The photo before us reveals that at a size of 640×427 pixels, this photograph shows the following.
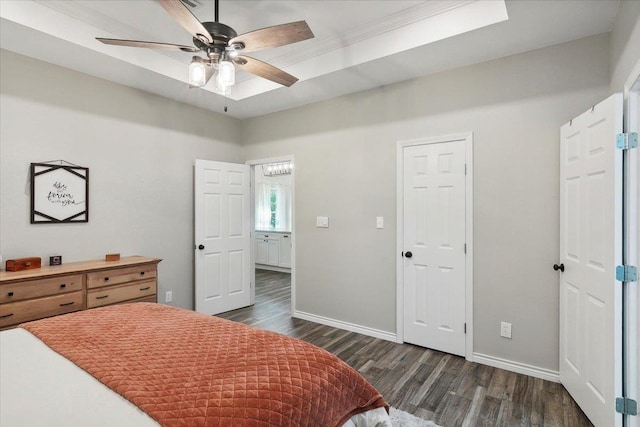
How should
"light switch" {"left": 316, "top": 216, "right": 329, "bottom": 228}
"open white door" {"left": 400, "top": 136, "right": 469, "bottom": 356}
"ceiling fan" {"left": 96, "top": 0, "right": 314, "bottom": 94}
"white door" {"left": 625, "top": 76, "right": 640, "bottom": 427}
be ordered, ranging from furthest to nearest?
"light switch" {"left": 316, "top": 216, "right": 329, "bottom": 228}, "open white door" {"left": 400, "top": 136, "right": 469, "bottom": 356}, "ceiling fan" {"left": 96, "top": 0, "right": 314, "bottom": 94}, "white door" {"left": 625, "top": 76, "right": 640, "bottom": 427}

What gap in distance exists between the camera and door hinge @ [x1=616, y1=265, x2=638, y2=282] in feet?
5.60

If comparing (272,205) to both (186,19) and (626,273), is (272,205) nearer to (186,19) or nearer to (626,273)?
(186,19)

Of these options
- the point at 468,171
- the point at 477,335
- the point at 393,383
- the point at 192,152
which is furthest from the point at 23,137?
the point at 477,335

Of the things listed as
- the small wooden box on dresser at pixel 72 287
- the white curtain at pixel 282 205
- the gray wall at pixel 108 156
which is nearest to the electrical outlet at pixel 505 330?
the small wooden box on dresser at pixel 72 287

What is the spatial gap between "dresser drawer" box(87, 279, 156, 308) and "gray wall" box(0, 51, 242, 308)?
20.8 inches

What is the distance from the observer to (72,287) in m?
2.68

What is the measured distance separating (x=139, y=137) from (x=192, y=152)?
25.6 inches

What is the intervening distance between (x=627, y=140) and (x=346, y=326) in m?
2.97

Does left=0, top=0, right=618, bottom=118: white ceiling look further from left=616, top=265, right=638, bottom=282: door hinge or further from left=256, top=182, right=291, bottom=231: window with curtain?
left=256, top=182, right=291, bottom=231: window with curtain

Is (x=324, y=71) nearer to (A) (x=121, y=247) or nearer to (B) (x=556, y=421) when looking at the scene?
(A) (x=121, y=247)

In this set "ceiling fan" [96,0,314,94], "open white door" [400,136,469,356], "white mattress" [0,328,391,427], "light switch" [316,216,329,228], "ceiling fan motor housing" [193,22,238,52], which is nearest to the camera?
"white mattress" [0,328,391,427]

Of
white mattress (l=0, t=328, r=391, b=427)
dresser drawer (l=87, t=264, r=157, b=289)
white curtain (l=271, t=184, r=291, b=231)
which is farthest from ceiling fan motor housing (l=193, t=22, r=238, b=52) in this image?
white curtain (l=271, t=184, r=291, b=231)

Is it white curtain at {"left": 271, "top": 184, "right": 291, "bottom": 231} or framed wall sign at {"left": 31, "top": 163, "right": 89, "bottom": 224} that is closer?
framed wall sign at {"left": 31, "top": 163, "right": 89, "bottom": 224}

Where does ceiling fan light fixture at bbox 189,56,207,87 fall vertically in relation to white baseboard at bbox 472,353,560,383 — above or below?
above
